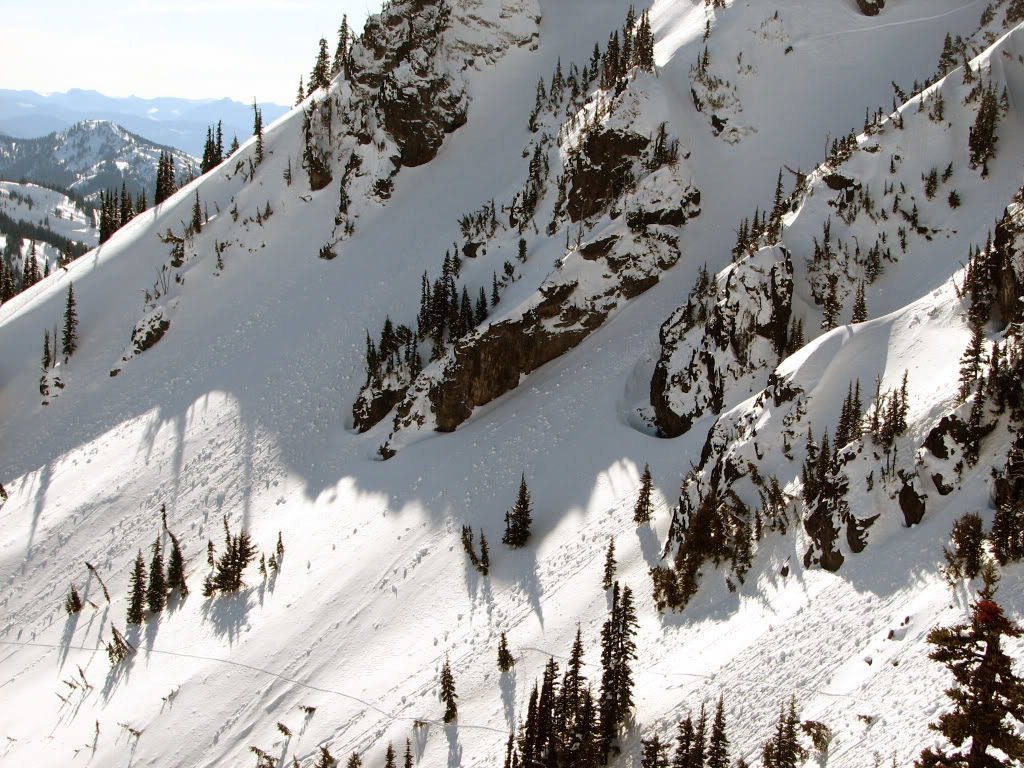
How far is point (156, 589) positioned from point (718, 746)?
121ft

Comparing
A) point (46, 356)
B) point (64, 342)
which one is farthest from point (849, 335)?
point (46, 356)

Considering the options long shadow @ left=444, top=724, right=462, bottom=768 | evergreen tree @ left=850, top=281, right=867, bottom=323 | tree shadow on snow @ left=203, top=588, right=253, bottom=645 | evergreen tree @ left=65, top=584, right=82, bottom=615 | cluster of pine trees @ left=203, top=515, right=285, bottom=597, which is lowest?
long shadow @ left=444, top=724, right=462, bottom=768

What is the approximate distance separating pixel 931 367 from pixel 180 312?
61.8m

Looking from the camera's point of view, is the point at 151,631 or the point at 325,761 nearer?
the point at 325,761

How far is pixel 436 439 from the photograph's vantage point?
48406 mm

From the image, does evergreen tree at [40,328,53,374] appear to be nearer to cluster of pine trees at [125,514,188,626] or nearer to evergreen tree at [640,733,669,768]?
cluster of pine trees at [125,514,188,626]

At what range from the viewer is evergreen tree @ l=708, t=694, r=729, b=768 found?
20.3 m

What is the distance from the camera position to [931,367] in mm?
27750

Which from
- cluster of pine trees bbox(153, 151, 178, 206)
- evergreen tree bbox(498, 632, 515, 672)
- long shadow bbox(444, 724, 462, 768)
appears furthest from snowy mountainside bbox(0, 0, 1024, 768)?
cluster of pine trees bbox(153, 151, 178, 206)

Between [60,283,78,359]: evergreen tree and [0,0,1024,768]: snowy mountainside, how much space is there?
6.05 feet

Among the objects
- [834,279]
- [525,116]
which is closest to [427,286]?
[525,116]

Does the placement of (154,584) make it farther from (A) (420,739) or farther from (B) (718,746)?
(B) (718,746)

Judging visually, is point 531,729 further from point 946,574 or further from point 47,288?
point 47,288

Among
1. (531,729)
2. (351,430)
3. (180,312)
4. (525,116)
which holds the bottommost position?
(531,729)
